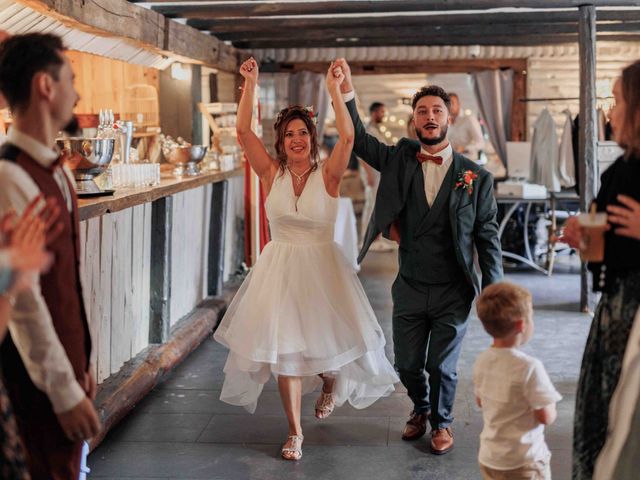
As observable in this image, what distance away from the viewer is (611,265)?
3057 mm

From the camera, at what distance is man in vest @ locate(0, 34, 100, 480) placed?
2.45 meters

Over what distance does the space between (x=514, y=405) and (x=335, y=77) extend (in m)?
2.01

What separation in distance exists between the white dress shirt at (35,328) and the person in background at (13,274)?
10 cm

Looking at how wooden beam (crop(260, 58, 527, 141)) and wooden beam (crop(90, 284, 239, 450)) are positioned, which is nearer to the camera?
wooden beam (crop(90, 284, 239, 450))

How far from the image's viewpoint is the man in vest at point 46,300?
8.02 ft

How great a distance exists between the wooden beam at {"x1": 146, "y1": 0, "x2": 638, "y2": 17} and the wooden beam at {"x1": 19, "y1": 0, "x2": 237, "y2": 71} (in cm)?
29

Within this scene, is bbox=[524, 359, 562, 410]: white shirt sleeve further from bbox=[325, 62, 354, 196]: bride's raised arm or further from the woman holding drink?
bbox=[325, 62, 354, 196]: bride's raised arm

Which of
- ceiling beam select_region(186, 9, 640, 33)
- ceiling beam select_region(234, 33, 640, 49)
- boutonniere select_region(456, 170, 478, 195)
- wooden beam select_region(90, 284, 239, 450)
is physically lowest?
wooden beam select_region(90, 284, 239, 450)

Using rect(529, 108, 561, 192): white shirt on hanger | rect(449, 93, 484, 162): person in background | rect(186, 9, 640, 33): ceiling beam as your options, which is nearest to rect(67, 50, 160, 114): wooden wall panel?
rect(186, 9, 640, 33): ceiling beam

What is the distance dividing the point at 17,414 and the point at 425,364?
2673 millimetres

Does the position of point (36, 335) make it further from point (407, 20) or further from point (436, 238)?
point (407, 20)

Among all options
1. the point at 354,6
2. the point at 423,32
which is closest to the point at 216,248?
the point at 354,6

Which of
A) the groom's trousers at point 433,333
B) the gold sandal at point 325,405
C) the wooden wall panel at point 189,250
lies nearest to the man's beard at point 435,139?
the groom's trousers at point 433,333

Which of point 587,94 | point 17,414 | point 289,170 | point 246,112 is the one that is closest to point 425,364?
point 289,170
